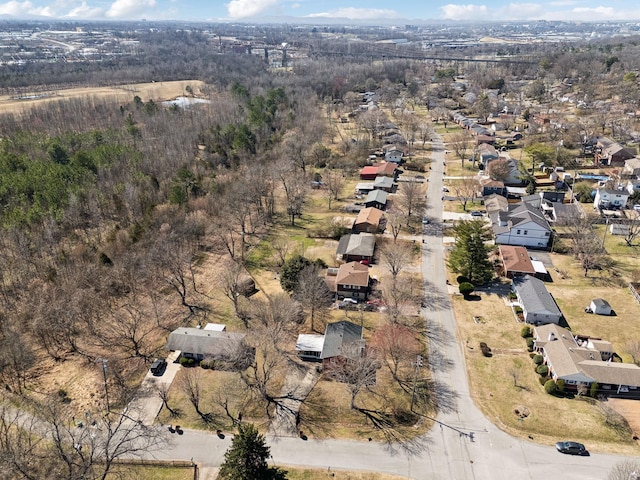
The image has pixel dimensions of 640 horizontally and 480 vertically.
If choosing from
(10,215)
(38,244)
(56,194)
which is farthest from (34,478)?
(56,194)

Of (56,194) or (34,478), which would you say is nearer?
(34,478)

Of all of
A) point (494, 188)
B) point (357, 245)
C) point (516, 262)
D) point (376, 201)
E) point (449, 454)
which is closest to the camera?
point (449, 454)

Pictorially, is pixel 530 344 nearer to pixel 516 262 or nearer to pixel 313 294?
pixel 516 262

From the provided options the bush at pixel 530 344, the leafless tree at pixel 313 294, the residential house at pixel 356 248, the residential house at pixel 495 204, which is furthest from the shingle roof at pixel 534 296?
the leafless tree at pixel 313 294

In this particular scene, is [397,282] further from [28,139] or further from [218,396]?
[28,139]

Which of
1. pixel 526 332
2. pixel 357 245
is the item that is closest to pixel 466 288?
pixel 526 332

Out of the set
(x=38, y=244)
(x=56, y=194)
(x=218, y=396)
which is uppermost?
(x=56, y=194)

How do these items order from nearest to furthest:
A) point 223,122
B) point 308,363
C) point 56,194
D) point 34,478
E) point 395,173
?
1. point 34,478
2. point 308,363
3. point 56,194
4. point 395,173
5. point 223,122

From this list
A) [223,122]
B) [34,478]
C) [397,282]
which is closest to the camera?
[34,478]
